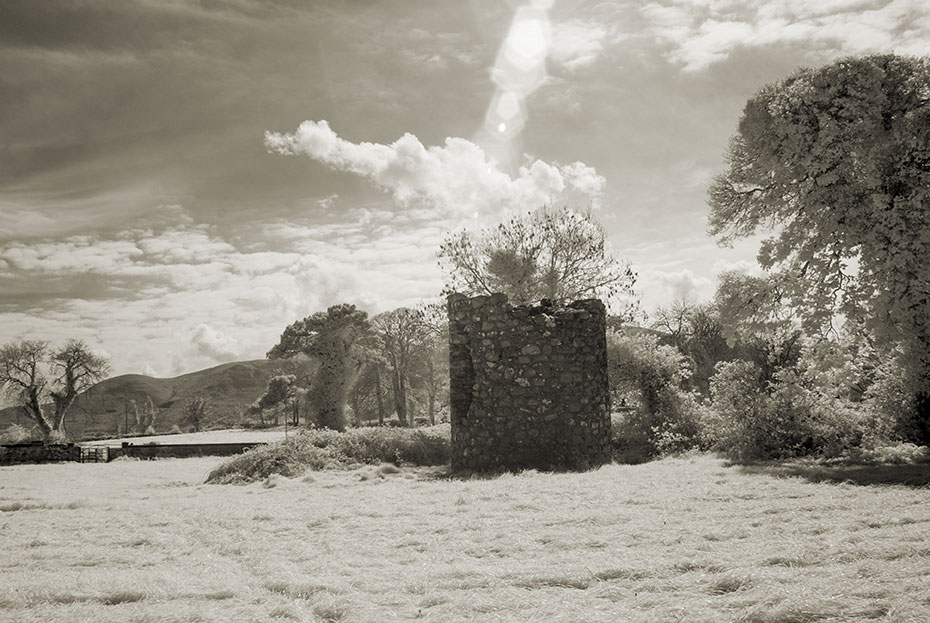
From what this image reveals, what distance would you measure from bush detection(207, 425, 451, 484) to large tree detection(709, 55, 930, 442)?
320 inches

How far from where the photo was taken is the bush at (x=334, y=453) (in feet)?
39.1

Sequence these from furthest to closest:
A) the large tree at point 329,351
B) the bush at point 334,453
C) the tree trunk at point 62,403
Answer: the tree trunk at point 62,403, the large tree at point 329,351, the bush at point 334,453

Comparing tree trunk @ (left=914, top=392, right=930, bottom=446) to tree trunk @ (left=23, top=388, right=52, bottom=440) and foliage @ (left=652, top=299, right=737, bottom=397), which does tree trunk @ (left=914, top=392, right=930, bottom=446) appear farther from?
tree trunk @ (left=23, top=388, right=52, bottom=440)

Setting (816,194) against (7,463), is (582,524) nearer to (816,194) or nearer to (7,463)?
(816,194)

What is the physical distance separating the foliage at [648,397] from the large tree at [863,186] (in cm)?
494

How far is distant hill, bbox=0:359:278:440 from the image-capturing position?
63719 mm

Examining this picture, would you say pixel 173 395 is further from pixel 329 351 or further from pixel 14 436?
pixel 329 351

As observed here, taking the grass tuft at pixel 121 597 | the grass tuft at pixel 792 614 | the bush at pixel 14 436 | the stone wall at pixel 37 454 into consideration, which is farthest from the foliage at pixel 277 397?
the grass tuft at pixel 792 614

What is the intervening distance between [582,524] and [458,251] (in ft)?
64.0

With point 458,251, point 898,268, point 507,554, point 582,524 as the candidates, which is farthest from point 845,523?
point 458,251

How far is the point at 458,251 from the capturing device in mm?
24906

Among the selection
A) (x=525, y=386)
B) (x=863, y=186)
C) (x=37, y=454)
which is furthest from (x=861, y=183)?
(x=37, y=454)

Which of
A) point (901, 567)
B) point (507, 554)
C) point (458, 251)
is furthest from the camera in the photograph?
point (458, 251)

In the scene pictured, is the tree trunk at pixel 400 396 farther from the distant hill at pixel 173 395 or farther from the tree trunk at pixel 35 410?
the distant hill at pixel 173 395
